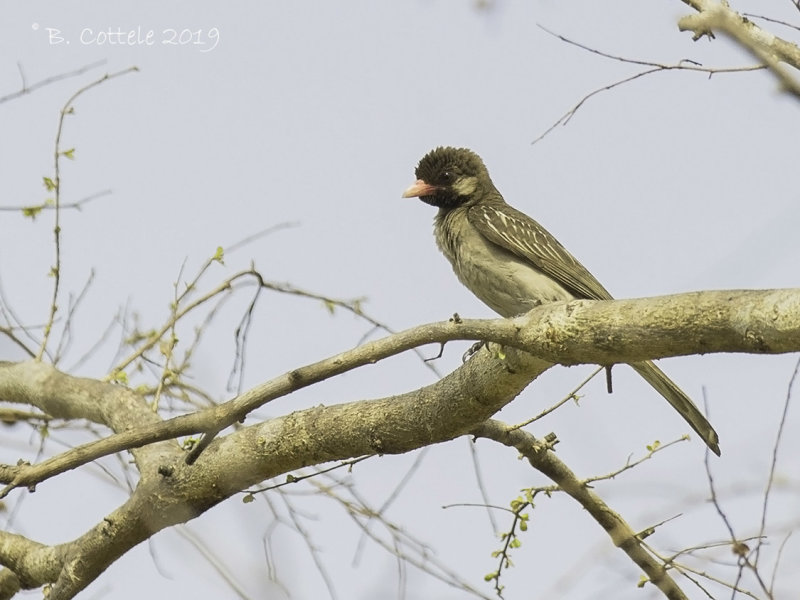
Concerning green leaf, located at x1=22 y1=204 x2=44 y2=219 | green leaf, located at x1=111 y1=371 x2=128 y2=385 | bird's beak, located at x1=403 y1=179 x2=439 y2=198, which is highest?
bird's beak, located at x1=403 y1=179 x2=439 y2=198

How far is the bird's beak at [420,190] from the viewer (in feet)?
23.2

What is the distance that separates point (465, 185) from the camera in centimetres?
710

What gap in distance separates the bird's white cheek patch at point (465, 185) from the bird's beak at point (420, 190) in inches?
5.3

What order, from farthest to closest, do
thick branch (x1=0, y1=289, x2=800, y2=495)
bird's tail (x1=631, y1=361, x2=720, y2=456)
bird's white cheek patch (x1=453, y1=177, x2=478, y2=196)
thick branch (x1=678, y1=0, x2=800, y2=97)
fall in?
bird's white cheek patch (x1=453, y1=177, x2=478, y2=196) < bird's tail (x1=631, y1=361, x2=720, y2=456) < thick branch (x1=678, y1=0, x2=800, y2=97) < thick branch (x1=0, y1=289, x2=800, y2=495)

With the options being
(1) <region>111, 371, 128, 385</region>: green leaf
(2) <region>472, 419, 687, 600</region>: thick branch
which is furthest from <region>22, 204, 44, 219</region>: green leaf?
(2) <region>472, 419, 687, 600</region>: thick branch

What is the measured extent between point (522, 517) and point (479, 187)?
3.01 m

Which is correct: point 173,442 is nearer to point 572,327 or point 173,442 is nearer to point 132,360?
point 132,360

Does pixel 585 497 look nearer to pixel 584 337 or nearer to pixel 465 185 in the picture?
pixel 584 337

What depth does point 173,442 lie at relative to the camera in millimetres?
5020

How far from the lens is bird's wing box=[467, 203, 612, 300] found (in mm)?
6023

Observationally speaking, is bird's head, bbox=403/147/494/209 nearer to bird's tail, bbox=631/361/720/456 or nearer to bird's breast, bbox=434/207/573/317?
bird's breast, bbox=434/207/573/317

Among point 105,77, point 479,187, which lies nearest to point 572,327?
point 105,77

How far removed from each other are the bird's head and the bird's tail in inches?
81.3

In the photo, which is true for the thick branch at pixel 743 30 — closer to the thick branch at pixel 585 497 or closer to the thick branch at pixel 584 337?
the thick branch at pixel 584 337
